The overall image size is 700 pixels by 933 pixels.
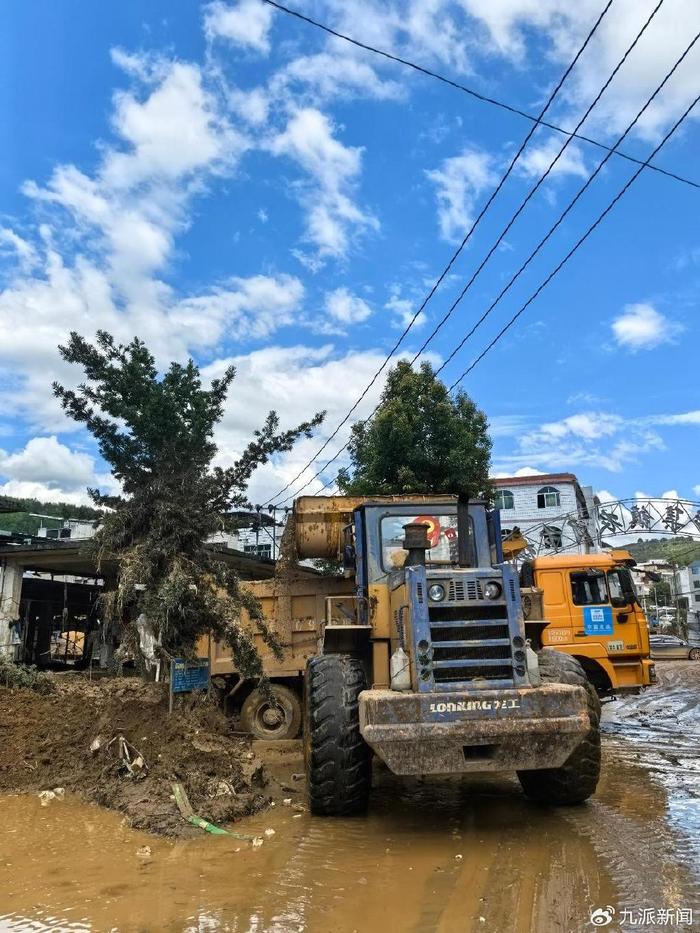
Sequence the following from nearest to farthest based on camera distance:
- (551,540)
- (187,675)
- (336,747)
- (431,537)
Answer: (336,747), (431,537), (187,675), (551,540)

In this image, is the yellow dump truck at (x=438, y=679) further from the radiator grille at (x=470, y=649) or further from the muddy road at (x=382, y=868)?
the muddy road at (x=382, y=868)

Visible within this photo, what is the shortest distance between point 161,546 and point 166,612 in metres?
0.91

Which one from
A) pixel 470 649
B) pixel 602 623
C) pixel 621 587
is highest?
pixel 621 587

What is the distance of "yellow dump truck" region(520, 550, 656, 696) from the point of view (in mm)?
10164

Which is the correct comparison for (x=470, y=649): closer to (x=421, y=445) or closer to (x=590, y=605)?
(x=590, y=605)

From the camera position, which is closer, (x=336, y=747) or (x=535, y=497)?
(x=336, y=747)

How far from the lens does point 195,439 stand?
374 inches

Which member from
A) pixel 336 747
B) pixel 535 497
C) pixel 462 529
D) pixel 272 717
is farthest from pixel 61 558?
pixel 535 497

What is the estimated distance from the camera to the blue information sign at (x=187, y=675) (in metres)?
7.82

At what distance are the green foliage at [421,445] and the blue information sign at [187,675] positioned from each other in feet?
26.7

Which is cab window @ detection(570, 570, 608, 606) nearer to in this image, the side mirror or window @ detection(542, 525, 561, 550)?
the side mirror

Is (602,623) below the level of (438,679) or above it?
→ above

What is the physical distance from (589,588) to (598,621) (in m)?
0.52

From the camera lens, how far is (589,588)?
10430mm
